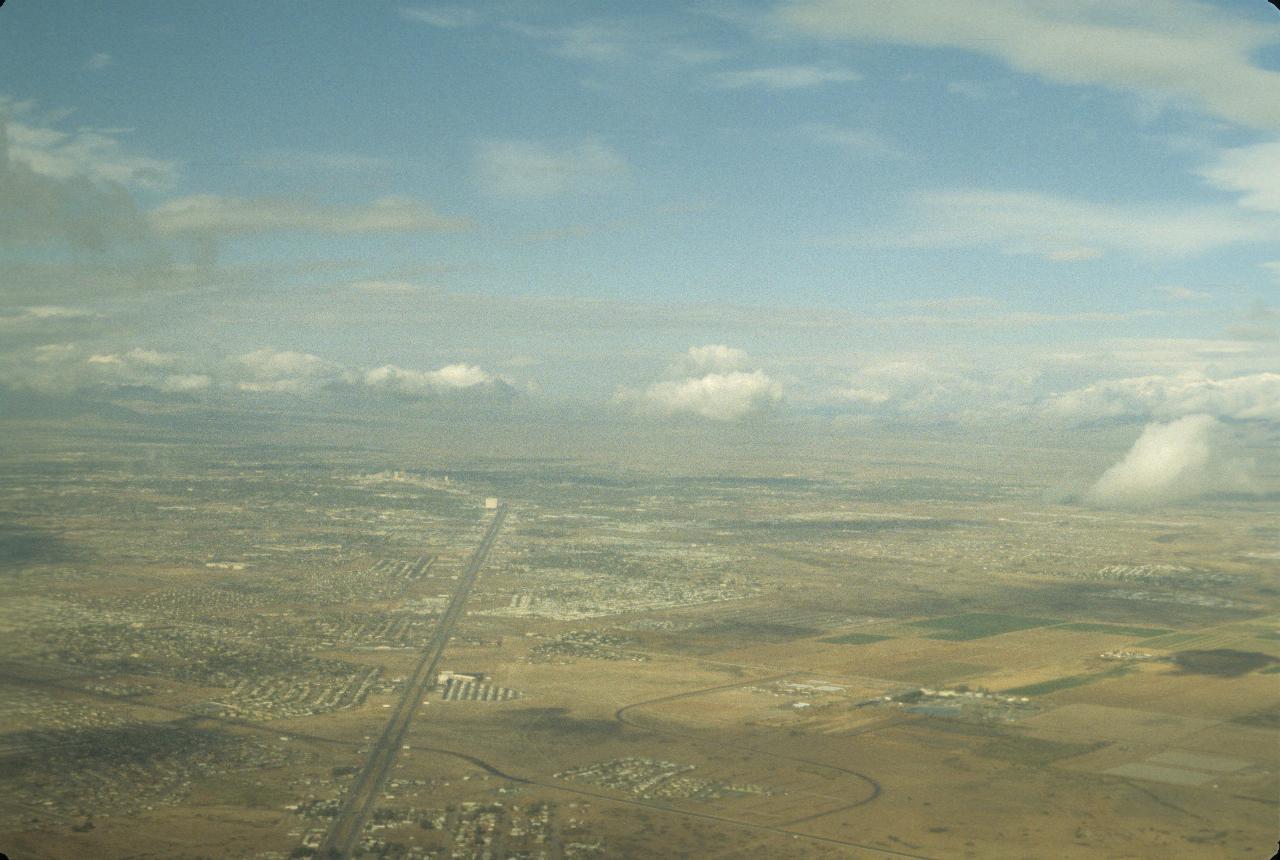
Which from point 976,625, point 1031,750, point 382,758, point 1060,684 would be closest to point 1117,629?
point 976,625

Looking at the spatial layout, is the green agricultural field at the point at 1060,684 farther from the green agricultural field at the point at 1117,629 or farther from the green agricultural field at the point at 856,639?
the green agricultural field at the point at 856,639

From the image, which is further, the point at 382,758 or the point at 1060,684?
the point at 1060,684

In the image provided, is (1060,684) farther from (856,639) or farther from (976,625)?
(976,625)

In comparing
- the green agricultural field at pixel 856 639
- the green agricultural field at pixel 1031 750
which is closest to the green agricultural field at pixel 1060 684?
the green agricultural field at pixel 1031 750

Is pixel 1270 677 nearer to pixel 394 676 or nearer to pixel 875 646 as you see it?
pixel 875 646

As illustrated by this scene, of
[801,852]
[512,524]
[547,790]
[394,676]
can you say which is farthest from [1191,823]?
[512,524]
